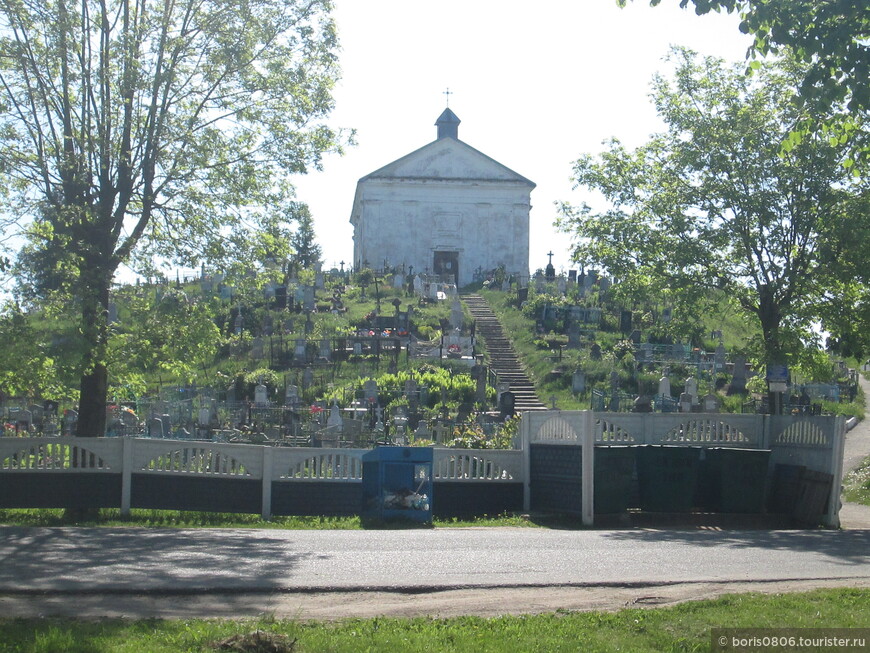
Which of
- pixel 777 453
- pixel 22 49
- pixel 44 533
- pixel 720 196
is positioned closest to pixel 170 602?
pixel 44 533

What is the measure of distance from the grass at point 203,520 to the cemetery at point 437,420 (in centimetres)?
17

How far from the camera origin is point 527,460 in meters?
15.2

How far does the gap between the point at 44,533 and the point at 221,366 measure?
22730 millimetres

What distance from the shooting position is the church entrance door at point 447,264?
182 ft

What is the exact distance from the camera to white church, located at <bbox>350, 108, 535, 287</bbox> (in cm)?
5588

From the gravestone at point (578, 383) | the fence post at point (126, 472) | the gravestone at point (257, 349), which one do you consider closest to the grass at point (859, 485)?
the gravestone at point (578, 383)

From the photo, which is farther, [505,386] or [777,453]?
[505,386]

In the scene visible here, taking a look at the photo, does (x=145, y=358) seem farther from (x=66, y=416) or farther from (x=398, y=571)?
(x=66, y=416)

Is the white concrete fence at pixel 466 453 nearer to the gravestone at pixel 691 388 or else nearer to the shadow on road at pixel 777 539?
the shadow on road at pixel 777 539

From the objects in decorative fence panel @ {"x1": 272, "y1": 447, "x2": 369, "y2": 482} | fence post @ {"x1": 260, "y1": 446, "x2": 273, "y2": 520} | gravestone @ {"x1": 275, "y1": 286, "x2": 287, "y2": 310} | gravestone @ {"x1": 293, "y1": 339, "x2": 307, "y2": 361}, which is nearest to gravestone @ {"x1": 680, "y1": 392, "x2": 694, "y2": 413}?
gravestone @ {"x1": 293, "y1": 339, "x2": 307, "y2": 361}

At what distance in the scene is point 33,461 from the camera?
13898 millimetres

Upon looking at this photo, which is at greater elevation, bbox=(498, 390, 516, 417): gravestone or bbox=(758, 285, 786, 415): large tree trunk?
bbox=(758, 285, 786, 415): large tree trunk

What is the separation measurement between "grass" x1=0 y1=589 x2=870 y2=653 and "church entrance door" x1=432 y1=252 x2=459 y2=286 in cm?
4818

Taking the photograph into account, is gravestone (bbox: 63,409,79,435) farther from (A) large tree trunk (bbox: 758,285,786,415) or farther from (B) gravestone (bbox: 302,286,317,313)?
(B) gravestone (bbox: 302,286,317,313)
